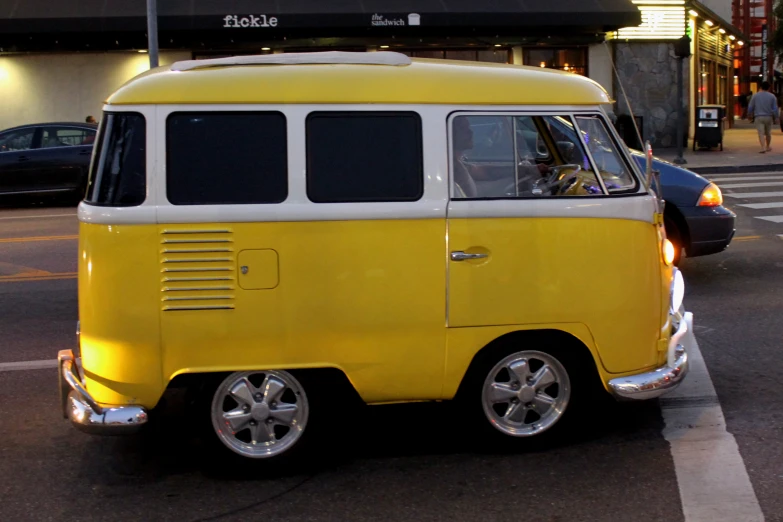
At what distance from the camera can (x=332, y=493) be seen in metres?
4.77

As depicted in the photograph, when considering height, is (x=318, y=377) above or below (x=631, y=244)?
below

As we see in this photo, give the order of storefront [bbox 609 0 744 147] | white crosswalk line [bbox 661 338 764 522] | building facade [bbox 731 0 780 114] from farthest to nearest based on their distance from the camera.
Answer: building facade [bbox 731 0 780 114] → storefront [bbox 609 0 744 147] → white crosswalk line [bbox 661 338 764 522]

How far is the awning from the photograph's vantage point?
24203mm

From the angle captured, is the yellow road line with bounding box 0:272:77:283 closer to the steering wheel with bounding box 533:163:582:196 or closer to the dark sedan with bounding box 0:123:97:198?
the steering wheel with bounding box 533:163:582:196

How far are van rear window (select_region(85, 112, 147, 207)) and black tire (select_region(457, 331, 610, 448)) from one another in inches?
74.0

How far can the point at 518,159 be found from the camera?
16.6ft

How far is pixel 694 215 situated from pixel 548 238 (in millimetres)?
5019

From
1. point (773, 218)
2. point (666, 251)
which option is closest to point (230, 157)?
point (666, 251)

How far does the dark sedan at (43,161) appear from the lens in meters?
17.4

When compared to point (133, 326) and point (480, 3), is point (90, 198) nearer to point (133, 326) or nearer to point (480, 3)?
point (133, 326)

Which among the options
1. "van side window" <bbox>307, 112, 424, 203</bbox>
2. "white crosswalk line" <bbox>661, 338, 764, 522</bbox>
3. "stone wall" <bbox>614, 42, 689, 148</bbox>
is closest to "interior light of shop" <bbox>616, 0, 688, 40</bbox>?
"stone wall" <bbox>614, 42, 689, 148</bbox>

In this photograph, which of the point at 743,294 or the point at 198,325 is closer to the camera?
the point at 198,325

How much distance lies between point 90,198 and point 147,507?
151 cm

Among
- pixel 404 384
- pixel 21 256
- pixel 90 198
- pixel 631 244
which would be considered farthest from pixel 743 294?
pixel 21 256
